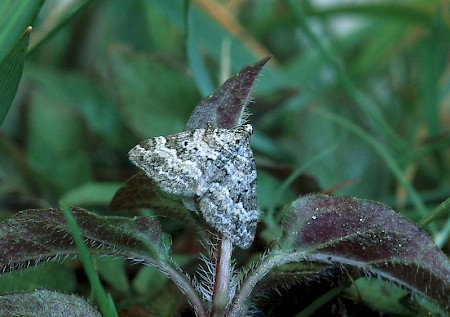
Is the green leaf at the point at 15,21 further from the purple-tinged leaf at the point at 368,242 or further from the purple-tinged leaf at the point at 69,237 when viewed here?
the purple-tinged leaf at the point at 368,242

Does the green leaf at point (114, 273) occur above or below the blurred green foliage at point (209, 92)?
below

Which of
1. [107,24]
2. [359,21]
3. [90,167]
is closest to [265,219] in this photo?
[90,167]

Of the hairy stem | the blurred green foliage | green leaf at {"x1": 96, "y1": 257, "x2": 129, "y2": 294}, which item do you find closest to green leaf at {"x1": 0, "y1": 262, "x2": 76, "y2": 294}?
green leaf at {"x1": 96, "y1": 257, "x2": 129, "y2": 294}

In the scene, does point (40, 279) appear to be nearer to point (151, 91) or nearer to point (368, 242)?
point (368, 242)

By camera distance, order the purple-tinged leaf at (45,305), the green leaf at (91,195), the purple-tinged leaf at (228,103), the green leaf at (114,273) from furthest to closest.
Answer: the green leaf at (91,195) < the green leaf at (114,273) < the purple-tinged leaf at (228,103) < the purple-tinged leaf at (45,305)

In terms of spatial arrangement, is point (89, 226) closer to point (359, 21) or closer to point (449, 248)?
point (449, 248)

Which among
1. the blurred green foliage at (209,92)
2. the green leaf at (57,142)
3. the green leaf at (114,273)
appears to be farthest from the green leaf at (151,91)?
the green leaf at (114,273)

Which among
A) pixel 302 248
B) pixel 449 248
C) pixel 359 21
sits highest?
pixel 359 21
